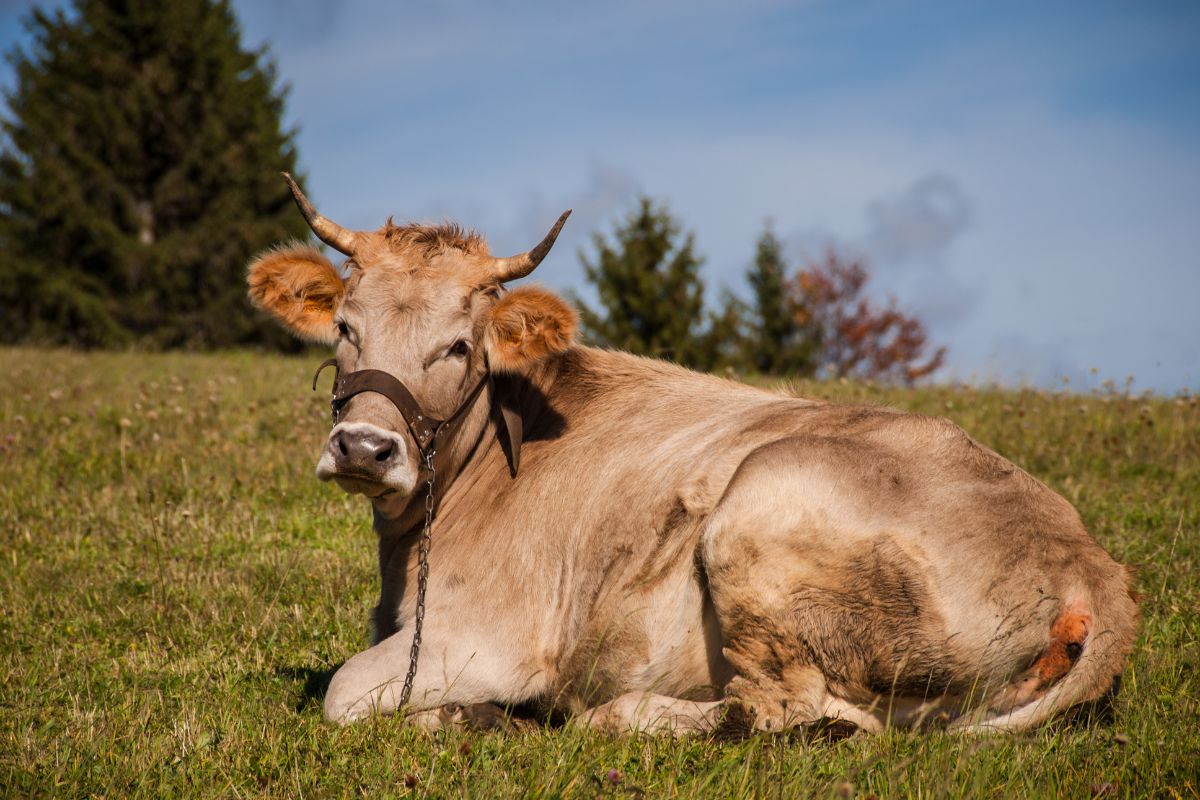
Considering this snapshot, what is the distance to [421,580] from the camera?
5.29 metres

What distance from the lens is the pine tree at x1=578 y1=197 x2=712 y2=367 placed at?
39031 millimetres

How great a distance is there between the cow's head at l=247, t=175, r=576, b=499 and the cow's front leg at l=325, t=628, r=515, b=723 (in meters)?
0.74

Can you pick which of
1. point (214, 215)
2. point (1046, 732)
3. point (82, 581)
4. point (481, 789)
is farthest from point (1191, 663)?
point (214, 215)

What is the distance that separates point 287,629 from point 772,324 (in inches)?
1512

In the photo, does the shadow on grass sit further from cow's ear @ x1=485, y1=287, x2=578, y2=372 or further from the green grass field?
cow's ear @ x1=485, y1=287, x2=578, y2=372

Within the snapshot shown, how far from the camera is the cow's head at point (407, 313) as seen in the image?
504cm

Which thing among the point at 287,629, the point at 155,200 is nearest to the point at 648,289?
the point at 155,200

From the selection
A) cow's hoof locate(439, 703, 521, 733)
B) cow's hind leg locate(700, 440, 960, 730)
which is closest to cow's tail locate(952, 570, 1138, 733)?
cow's hind leg locate(700, 440, 960, 730)

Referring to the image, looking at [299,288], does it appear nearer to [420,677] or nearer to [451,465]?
[451,465]

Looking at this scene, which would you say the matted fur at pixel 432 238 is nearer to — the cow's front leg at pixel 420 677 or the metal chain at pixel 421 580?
the metal chain at pixel 421 580

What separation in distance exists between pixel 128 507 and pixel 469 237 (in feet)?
14.5

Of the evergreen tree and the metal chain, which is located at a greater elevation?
the evergreen tree

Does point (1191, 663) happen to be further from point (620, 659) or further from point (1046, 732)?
point (620, 659)

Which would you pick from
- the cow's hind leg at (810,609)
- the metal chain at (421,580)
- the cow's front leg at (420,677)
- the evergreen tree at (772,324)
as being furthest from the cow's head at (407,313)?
the evergreen tree at (772,324)
